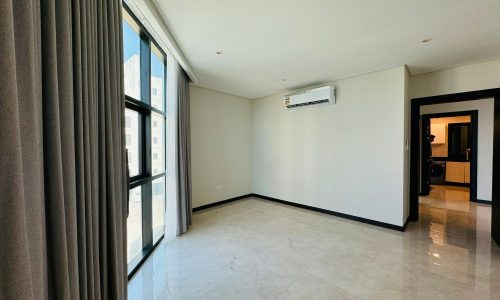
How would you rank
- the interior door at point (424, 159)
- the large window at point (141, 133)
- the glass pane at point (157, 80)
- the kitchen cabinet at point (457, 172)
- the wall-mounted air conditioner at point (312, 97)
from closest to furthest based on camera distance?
the large window at point (141, 133), the glass pane at point (157, 80), the wall-mounted air conditioner at point (312, 97), the interior door at point (424, 159), the kitchen cabinet at point (457, 172)

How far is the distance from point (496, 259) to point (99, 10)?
4687 millimetres

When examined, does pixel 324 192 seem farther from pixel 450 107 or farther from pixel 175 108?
pixel 450 107

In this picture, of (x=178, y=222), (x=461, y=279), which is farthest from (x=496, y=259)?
(x=178, y=222)

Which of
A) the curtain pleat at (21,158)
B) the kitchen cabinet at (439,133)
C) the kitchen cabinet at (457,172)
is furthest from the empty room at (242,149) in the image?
the kitchen cabinet at (439,133)

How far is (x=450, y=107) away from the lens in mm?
5363

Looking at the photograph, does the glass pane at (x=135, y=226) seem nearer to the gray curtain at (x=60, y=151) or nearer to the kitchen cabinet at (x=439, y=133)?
the gray curtain at (x=60, y=151)

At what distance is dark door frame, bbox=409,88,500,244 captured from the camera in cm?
301

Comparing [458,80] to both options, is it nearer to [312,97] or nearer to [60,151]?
[312,97]

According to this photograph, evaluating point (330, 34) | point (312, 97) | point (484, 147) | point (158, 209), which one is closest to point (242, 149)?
point (312, 97)

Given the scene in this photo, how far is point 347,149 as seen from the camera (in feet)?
13.0

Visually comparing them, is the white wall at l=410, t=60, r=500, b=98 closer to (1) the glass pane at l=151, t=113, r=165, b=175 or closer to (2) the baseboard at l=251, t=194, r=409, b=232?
(2) the baseboard at l=251, t=194, r=409, b=232

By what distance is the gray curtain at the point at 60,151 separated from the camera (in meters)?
0.64

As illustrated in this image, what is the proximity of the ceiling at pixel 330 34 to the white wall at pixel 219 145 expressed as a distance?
1.12 meters

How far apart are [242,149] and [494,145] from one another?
4.59m
